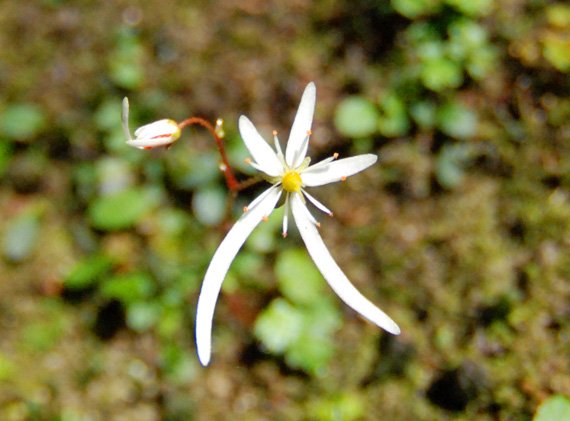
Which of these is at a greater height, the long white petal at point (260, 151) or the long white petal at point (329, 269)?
the long white petal at point (260, 151)

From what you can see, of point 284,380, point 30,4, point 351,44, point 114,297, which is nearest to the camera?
point 284,380

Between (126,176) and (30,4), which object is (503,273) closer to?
(126,176)

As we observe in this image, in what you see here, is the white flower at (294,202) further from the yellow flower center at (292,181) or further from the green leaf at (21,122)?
the green leaf at (21,122)

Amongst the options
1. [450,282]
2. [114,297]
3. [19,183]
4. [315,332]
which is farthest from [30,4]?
[450,282]

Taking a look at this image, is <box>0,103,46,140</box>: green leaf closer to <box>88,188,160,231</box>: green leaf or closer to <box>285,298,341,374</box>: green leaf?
<box>88,188,160,231</box>: green leaf

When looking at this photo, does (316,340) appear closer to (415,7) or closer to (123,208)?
(123,208)

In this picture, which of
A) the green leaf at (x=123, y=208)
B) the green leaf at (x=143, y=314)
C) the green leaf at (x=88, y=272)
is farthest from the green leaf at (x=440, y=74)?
the green leaf at (x=88, y=272)
